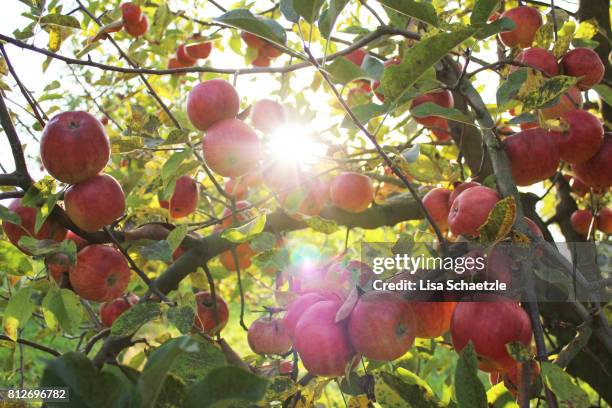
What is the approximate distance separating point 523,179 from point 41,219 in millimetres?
866

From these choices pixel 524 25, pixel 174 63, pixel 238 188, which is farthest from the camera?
pixel 174 63

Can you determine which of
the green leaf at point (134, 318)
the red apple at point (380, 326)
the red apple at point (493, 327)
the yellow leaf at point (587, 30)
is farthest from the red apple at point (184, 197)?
the yellow leaf at point (587, 30)

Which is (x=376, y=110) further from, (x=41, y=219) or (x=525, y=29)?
(x=525, y=29)

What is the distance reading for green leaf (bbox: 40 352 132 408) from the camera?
0.42m

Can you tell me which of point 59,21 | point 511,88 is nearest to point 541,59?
point 511,88

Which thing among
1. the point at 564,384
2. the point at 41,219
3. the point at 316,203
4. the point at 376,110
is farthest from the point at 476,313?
the point at 316,203

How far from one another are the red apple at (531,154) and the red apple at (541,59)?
0.62 feet

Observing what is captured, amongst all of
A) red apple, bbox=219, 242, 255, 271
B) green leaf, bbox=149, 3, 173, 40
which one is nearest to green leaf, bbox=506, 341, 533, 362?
red apple, bbox=219, 242, 255, 271

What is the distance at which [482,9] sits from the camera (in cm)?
84

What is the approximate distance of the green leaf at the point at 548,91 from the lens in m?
0.79

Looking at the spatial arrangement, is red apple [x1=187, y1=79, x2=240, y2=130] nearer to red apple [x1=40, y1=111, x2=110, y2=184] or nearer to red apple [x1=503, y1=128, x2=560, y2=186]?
red apple [x1=40, y1=111, x2=110, y2=184]

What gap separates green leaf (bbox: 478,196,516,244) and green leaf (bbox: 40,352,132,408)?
46 centimetres

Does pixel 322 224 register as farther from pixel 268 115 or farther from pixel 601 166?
pixel 601 166

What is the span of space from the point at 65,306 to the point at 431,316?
0.65m
